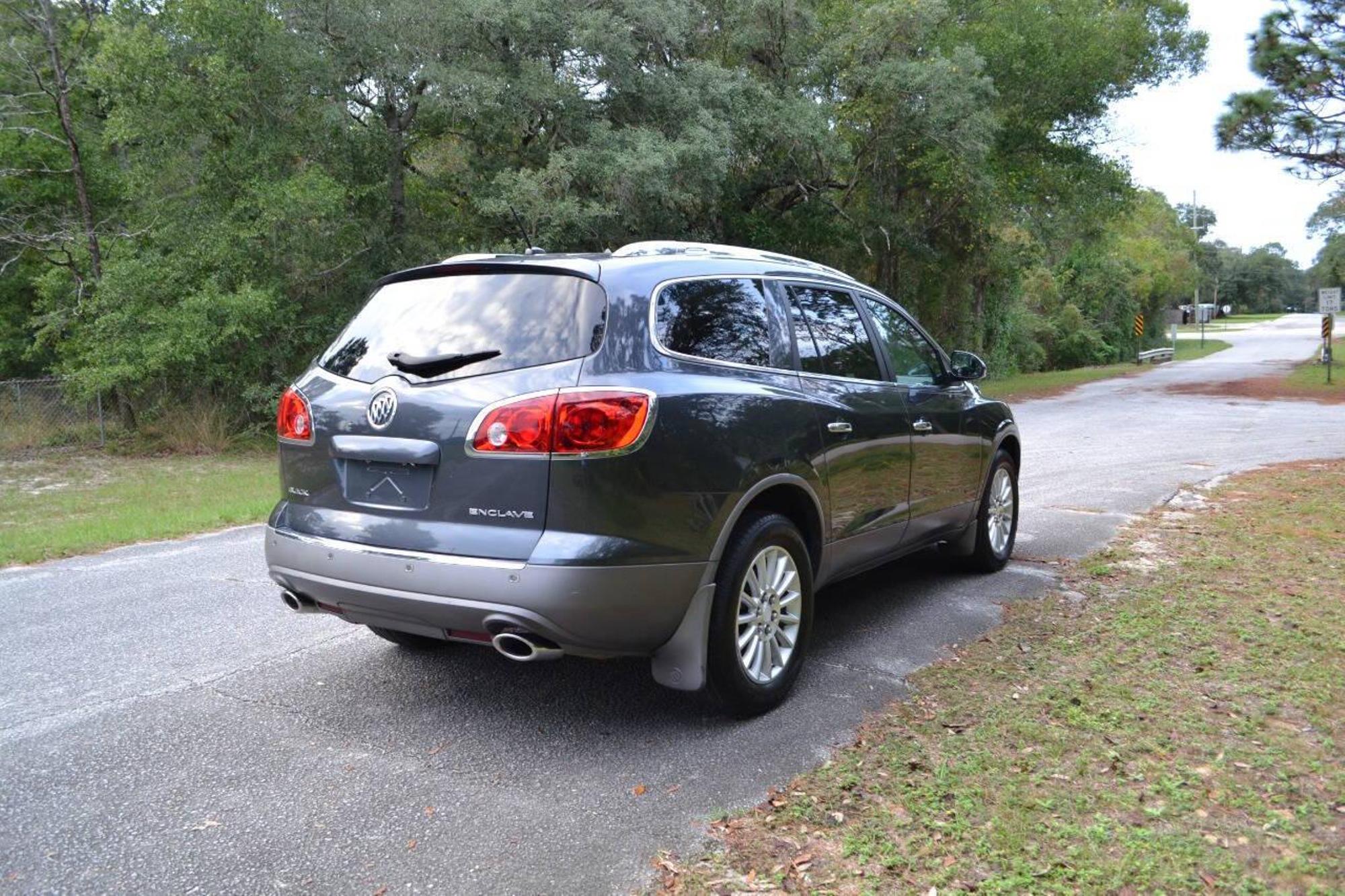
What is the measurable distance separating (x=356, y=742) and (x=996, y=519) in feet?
14.6

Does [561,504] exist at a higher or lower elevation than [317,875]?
higher

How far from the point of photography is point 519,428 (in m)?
3.53

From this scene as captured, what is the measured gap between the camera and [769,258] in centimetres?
492

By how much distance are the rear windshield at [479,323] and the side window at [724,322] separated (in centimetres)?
34

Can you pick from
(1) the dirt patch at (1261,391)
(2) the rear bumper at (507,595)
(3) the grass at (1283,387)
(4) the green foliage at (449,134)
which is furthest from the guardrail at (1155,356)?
(2) the rear bumper at (507,595)

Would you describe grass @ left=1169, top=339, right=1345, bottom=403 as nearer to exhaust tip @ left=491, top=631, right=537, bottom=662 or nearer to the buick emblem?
exhaust tip @ left=491, top=631, right=537, bottom=662

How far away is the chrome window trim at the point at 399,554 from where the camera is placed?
3504 millimetres

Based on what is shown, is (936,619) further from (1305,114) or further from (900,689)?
(1305,114)

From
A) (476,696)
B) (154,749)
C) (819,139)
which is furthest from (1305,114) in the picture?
(154,749)

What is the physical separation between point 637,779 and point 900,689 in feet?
4.68

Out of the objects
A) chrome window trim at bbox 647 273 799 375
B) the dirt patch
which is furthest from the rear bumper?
the dirt patch

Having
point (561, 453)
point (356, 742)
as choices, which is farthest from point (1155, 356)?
point (356, 742)

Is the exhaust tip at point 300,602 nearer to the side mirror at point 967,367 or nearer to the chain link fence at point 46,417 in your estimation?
the side mirror at point 967,367

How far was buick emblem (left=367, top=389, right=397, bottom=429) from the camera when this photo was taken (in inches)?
150
